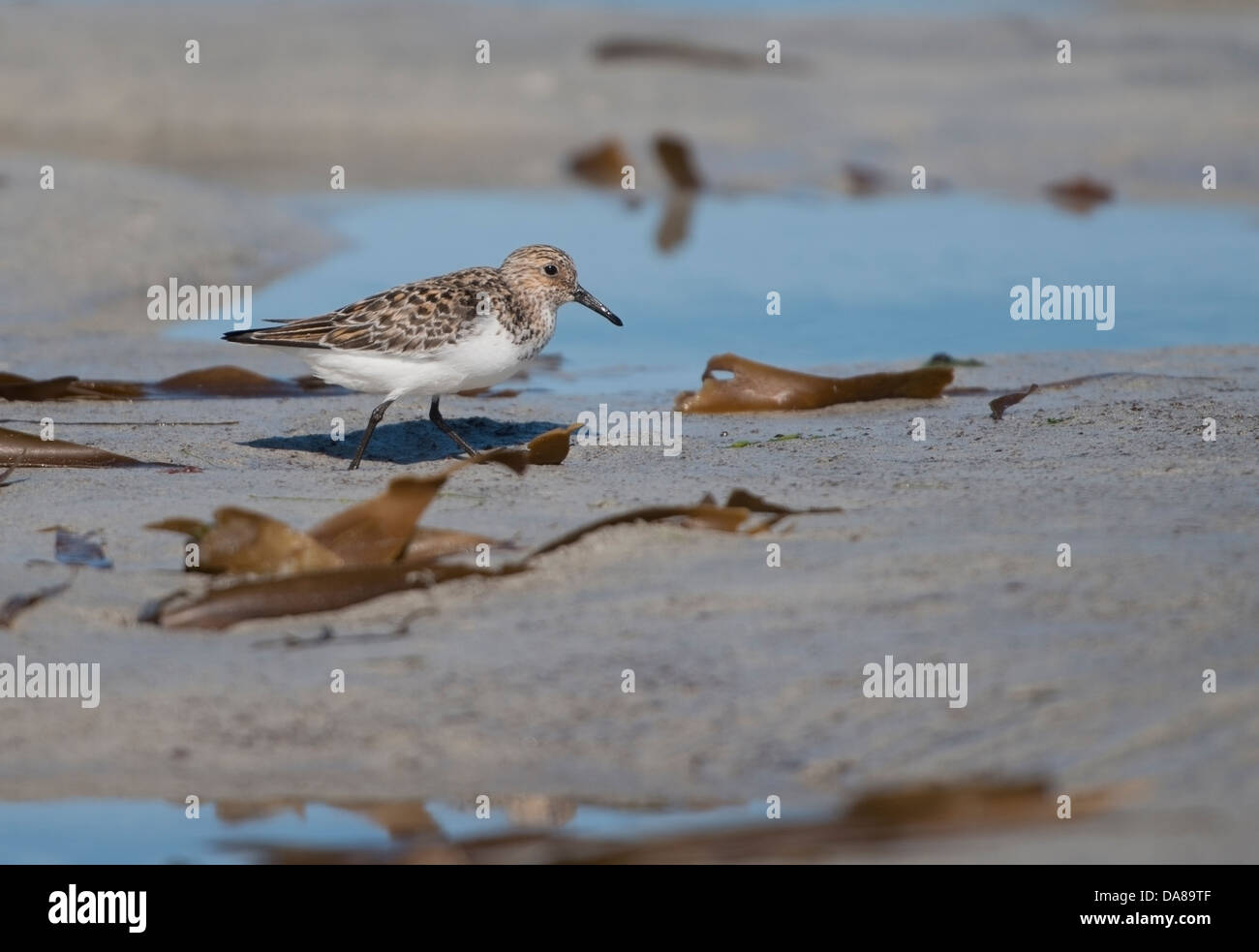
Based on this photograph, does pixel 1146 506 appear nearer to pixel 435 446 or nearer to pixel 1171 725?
pixel 1171 725

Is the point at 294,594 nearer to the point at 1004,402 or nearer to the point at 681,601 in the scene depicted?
→ the point at 681,601

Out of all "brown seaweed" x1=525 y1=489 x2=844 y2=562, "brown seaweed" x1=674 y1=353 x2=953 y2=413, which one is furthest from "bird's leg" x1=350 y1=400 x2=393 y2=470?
"brown seaweed" x1=525 y1=489 x2=844 y2=562

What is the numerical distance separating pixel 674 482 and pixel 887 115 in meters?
11.2

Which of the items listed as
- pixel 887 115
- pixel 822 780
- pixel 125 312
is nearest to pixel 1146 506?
pixel 822 780

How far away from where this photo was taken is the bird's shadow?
7.48 metres

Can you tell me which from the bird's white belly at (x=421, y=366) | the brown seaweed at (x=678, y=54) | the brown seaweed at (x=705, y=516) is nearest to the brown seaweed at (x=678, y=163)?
the brown seaweed at (x=678, y=54)

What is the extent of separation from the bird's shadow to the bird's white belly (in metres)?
0.40

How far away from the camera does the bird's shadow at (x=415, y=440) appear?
7.48 metres

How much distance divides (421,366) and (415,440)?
998 millimetres

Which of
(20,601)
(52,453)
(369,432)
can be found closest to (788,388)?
(369,432)

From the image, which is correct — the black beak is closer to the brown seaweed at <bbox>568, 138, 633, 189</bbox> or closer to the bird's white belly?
the bird's white belly

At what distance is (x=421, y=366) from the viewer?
22.9 feet

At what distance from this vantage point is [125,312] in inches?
405
